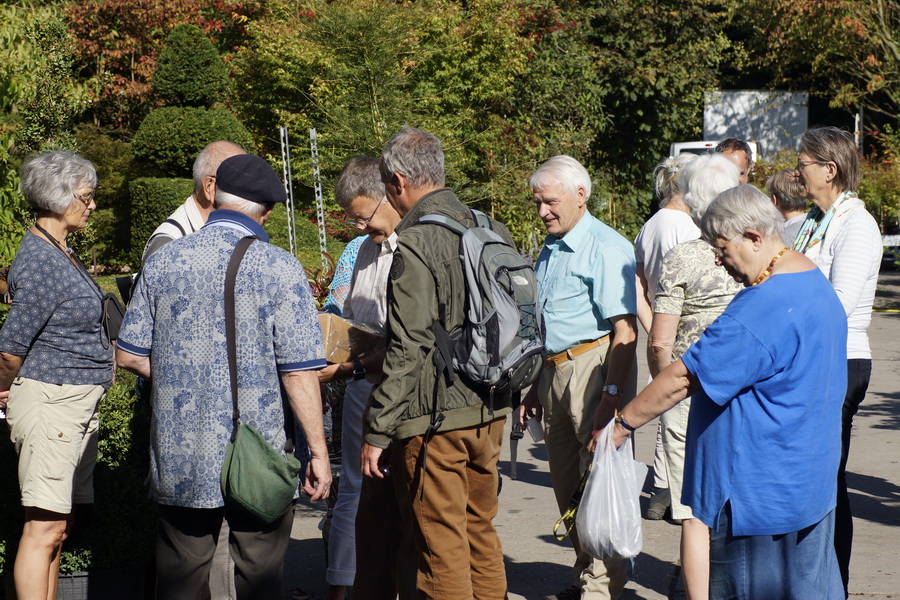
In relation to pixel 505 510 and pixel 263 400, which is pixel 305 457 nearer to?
pixel 263 400

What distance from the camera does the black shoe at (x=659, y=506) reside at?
5.52 metres

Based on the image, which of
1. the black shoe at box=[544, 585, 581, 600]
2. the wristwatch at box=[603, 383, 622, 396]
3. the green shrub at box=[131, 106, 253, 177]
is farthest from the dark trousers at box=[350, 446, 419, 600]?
the green shrub at box=[131, 106, 253, 177]

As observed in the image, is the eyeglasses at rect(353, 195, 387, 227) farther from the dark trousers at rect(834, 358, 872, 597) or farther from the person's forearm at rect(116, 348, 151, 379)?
the dark trousers at rect(834, 358, 872, 597)

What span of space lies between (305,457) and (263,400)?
495mm

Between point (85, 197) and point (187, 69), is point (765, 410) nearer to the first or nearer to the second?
point (85, 197)

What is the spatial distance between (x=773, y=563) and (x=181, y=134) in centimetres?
1378

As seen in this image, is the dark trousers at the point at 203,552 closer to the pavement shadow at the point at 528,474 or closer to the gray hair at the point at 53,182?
the gray hair at the point at 53,182

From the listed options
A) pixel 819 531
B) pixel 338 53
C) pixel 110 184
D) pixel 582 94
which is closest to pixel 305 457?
pixel 819 531

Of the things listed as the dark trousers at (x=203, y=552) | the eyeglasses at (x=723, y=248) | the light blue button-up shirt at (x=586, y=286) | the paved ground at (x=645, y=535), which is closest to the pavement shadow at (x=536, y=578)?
the paved ground at (x=645, y=535)

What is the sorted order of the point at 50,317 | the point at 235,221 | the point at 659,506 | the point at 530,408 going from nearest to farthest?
the point at 235,221, the point at 50,317, the point at 530,408, the point at 659,506

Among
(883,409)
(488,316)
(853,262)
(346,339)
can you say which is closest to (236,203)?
(346,339)

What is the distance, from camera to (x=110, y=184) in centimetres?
1684

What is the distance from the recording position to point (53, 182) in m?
3.67

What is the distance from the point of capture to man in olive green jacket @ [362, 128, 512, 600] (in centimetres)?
320
